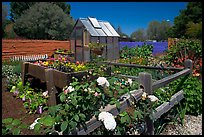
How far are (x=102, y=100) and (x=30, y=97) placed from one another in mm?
2985

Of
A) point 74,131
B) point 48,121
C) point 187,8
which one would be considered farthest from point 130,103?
point 187,8

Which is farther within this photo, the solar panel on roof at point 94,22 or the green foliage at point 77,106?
the solar panel on roof at point 94,22

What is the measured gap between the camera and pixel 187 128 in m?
3.48

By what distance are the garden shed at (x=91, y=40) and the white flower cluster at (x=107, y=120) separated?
36.6 ft

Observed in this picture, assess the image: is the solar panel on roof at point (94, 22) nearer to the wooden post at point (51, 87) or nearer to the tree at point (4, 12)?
the wooden post at point (51, 87)

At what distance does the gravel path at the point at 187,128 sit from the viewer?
329 centimetres

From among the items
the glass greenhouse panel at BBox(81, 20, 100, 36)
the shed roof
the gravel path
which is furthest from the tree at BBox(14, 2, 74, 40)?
the gravel path

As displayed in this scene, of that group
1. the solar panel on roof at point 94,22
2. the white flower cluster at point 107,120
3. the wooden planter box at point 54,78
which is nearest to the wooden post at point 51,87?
the wooden planter box at point 54,78

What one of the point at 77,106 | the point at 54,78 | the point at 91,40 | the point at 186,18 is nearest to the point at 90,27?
the point at 91,40

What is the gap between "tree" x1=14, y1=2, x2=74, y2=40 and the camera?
26.3 meters

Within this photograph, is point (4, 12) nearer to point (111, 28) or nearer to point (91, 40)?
point (111, 28)

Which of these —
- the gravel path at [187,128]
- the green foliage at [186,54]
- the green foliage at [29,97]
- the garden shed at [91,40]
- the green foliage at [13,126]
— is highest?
the garden shed at [91,40]

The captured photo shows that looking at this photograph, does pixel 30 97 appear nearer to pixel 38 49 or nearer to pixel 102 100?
pixel 102 100

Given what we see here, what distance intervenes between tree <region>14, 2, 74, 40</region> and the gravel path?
2410 cm
